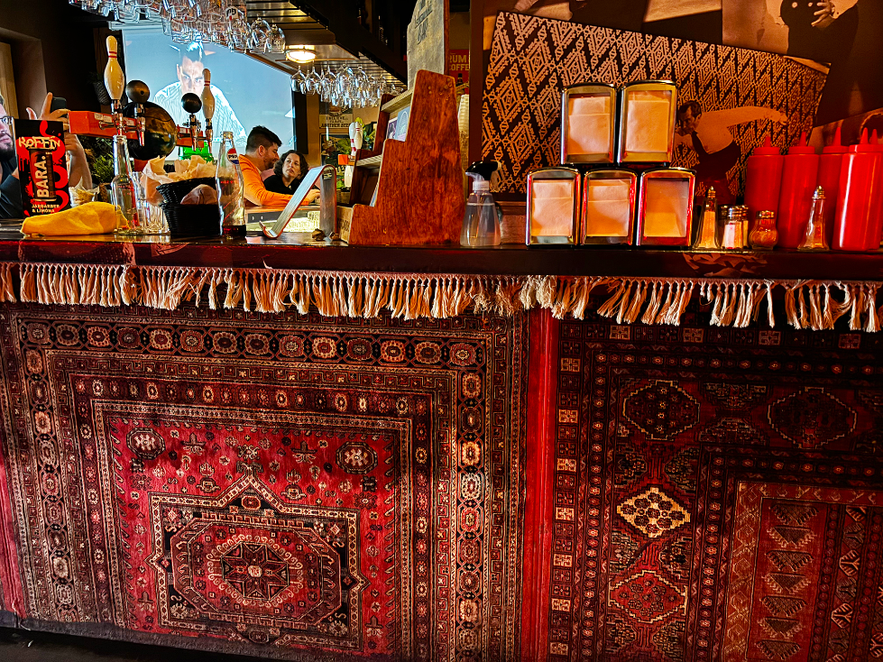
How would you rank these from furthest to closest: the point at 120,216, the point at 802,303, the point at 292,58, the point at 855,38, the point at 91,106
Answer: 1. the point at 91,106
2. the point at 292,58
3. the point at 120,216
4. the point at 855,38
5. the point at 802,303

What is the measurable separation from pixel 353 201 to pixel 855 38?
123 cm

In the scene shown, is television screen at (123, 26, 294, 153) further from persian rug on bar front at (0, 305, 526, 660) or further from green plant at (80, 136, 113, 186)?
persian rug on bar front at (0, 305, 526, 660)

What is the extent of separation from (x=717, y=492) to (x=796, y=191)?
670 mm

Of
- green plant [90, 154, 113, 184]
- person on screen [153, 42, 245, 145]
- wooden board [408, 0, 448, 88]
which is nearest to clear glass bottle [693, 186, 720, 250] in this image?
wooden board [408, 0, 448, 88]

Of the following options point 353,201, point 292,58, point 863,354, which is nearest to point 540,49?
point 353,201

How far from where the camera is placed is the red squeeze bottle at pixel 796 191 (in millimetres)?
1132

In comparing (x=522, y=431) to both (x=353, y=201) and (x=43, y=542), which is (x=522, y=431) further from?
(x=43, y=542)

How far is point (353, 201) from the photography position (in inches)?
53.5

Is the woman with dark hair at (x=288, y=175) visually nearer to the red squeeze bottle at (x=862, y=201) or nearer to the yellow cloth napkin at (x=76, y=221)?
the yellow cloth napkin at (x=76, y=221)

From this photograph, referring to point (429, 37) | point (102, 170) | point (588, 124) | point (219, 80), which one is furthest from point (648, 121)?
point (219, 80)

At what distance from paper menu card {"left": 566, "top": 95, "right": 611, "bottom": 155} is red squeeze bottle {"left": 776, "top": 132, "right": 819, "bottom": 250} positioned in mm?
382

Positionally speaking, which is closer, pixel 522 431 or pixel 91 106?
pixel 522 431

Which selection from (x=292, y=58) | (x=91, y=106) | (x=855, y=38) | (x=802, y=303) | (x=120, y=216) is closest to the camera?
(x=802, y=303)

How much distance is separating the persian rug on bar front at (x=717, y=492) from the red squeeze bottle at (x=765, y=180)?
0.27 m
